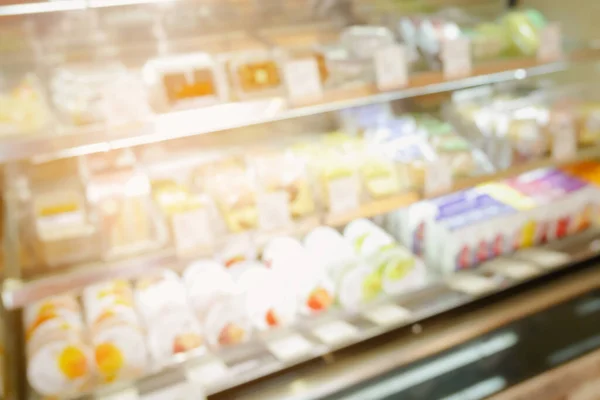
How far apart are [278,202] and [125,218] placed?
0.39m

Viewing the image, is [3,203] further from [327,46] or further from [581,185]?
[581,185]

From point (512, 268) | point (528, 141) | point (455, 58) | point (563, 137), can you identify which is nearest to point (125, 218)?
point (455, 58)

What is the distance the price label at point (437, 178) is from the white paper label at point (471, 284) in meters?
0.30

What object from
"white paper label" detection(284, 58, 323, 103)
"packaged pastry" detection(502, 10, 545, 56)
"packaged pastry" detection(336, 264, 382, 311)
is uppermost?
"packaged pastry" detection(502, 10, 545, 56)

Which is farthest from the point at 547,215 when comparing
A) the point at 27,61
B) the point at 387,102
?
the point at 27,61

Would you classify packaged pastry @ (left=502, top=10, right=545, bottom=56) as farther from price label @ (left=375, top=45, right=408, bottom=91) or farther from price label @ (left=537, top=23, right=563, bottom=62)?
price label @ (left=375, top=45, right=408, bottom=91)

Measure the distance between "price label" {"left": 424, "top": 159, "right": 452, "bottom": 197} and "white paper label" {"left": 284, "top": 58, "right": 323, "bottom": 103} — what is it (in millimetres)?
452

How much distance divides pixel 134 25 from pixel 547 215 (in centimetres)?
148

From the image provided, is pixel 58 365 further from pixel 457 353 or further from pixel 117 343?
pixel 457 353

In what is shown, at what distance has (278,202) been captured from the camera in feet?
4.94

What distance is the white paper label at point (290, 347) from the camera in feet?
4.87

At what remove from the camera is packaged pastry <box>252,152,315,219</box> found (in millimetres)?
1583

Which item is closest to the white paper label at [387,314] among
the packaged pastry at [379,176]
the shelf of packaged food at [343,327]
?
the shelf of packaged food at [343,327]

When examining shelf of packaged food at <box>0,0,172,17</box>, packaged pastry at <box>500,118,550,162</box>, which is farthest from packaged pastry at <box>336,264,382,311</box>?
shelf of packaged food at <box>0,0,172,17</box>
